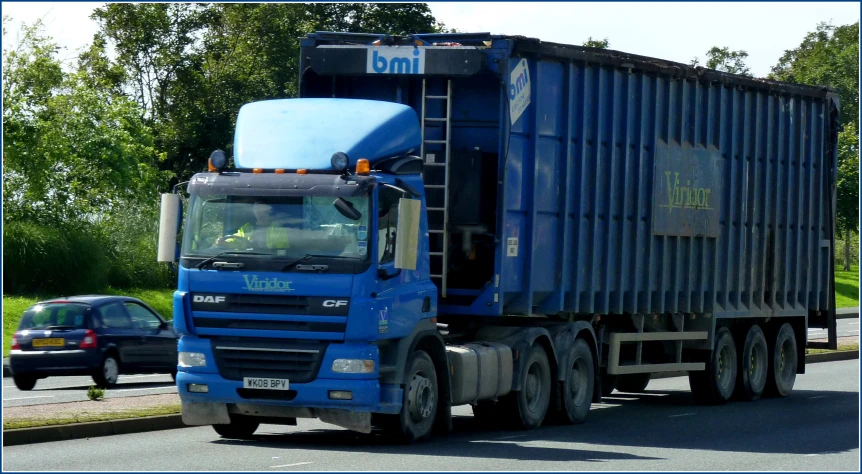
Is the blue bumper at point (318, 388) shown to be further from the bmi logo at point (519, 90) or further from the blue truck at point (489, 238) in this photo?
the bmi logo at point (519, 90)

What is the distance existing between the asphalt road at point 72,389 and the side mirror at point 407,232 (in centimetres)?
627

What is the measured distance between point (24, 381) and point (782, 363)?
1166 centimetres

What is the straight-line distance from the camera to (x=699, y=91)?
1902cm

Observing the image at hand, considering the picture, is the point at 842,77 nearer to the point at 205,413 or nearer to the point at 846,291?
the point at 846,291

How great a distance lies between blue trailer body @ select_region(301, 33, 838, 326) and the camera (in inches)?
606

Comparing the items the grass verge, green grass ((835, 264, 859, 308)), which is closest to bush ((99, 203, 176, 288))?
green grass ((835, 264, 859, 308))

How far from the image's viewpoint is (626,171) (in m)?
17.3

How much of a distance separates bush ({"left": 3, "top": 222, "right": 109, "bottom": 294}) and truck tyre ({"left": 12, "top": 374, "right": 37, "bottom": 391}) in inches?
751

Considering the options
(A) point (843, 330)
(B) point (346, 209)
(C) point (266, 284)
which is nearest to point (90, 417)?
(C) point (266, 284)

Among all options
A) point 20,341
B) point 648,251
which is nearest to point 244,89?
point 20,341

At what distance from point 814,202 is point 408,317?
11073mm

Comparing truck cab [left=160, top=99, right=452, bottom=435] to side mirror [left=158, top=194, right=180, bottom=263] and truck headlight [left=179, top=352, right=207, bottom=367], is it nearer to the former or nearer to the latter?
truck headlight [left=179, top=352, right=207, bottom=367]

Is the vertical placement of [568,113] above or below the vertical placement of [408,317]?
above

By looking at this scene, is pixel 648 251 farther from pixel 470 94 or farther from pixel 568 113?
pixel 470 94
